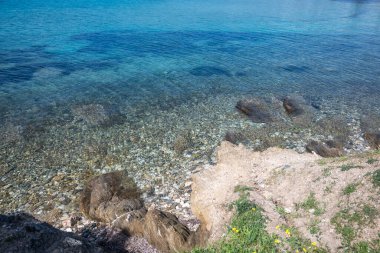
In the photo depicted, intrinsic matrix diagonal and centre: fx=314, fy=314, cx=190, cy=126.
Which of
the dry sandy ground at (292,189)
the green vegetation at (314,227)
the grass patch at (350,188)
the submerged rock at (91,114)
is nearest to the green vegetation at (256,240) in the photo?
the dry sandy ground at (292,189)

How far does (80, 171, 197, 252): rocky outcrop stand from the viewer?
15711mm

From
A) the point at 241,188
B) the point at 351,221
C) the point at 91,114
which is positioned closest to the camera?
the point at 351,221

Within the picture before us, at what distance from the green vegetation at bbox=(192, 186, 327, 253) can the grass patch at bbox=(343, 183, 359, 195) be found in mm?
3366

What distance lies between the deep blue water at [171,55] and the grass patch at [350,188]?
2138 cm

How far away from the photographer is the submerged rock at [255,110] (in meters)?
30.7

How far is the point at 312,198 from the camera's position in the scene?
15.8m

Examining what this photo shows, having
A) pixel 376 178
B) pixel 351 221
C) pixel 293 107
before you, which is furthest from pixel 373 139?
pixel 351 221

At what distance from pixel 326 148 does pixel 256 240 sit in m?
14.5

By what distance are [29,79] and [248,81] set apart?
27.8m

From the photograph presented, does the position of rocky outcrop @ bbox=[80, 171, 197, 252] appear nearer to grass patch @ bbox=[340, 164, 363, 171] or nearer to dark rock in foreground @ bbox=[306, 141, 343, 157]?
grass patch @ bbox=[340, 164, 363, 171]

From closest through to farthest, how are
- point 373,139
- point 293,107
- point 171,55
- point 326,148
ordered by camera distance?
point 326,148, point 373,139, point 293,107, point 171,55

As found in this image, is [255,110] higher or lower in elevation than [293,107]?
higher

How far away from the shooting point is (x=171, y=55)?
168ft

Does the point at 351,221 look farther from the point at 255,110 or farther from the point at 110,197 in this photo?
the point at 255,110
